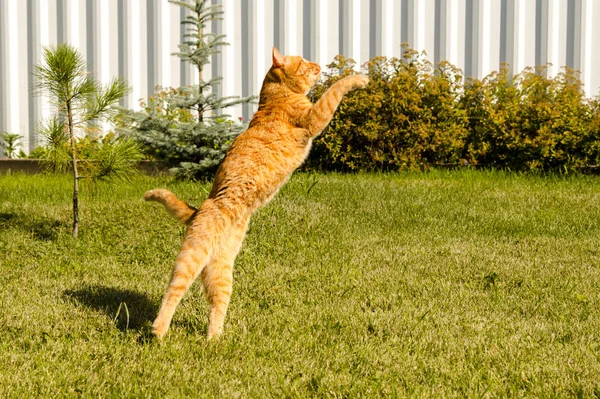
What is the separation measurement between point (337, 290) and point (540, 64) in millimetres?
8161

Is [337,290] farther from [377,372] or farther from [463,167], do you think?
[463,167]

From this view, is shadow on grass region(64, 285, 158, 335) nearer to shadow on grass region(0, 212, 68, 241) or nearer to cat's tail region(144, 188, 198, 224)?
cat's tail region(144, 188, 198, 224)

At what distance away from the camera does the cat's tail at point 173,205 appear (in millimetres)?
3697

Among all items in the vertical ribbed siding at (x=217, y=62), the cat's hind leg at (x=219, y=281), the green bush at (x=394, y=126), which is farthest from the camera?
the vertical ribbed siding at (x=217, y=62)

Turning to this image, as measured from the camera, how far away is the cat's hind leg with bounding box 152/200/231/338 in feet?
11.2

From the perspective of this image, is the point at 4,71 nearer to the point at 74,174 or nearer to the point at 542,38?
the point at 74,174

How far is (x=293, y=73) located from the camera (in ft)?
12.6

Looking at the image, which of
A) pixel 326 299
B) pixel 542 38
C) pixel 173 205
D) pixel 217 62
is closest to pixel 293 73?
pixel 173 205

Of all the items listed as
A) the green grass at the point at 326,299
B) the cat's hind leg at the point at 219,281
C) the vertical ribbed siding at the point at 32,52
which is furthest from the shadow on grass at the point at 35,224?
the vertical ribbed siding at the point at 32,52

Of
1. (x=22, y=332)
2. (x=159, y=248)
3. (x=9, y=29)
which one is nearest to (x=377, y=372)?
(x=22, y=332)

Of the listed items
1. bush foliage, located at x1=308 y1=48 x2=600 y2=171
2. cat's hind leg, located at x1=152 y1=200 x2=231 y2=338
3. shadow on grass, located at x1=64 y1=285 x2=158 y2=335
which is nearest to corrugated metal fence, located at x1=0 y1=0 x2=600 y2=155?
bush foliage, located at x1=308 y1=48 x2=600 y2=171

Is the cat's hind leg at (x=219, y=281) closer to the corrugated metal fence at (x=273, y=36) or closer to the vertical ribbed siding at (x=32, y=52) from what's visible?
the corrugated metal fence at (x=273, y=36)

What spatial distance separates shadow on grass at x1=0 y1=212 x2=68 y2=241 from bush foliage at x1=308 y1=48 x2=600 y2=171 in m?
4.07

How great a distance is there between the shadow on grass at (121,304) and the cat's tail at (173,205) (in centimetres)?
58
